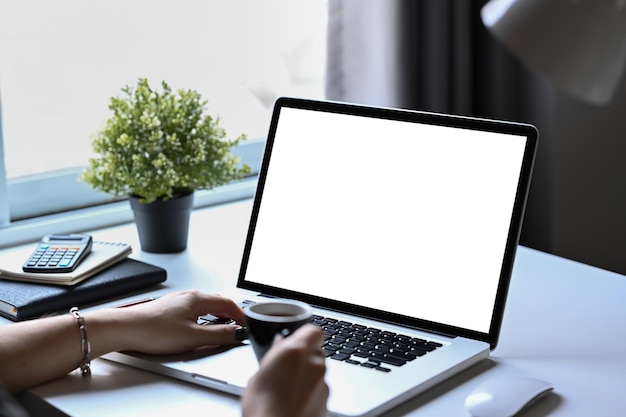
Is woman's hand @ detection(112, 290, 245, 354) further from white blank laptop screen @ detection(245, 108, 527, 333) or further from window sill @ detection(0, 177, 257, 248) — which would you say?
window sill @ detection(0, 177, 257, 248)

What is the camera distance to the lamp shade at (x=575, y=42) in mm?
760

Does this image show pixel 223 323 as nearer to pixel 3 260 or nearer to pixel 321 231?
pixel 321 231

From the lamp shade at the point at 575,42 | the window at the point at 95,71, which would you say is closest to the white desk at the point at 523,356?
the window at the point at 95,71

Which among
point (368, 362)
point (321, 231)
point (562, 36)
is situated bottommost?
point (368, 362)

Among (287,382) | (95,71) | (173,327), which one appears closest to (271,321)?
(287,382)

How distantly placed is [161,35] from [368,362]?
3.84 ft

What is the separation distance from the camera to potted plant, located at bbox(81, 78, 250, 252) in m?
1.54

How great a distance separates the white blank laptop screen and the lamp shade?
0.42 m

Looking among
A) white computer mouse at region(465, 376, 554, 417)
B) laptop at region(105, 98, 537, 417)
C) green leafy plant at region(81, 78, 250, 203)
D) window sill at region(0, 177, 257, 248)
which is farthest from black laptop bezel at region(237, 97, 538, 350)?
window sill at region(0, 177, 257, 248)

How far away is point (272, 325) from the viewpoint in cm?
95

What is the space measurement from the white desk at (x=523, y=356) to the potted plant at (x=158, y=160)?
0.24 ft

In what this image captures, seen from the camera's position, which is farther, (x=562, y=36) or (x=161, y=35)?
(x=161, y=35)

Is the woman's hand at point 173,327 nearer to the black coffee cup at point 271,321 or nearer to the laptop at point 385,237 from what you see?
the laptop at point 385,237

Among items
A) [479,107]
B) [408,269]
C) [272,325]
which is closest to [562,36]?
[272,325]
